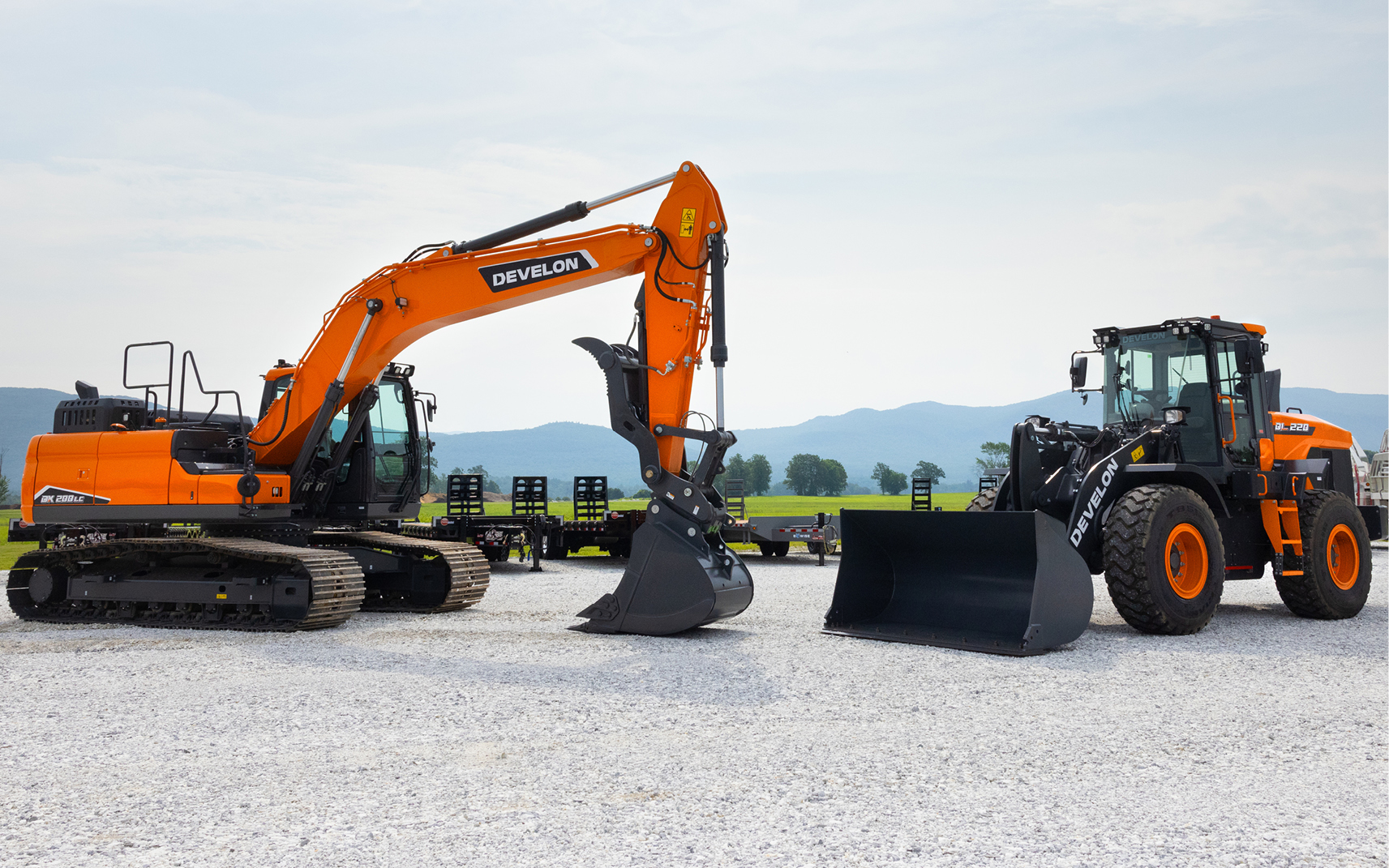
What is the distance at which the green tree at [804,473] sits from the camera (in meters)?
114

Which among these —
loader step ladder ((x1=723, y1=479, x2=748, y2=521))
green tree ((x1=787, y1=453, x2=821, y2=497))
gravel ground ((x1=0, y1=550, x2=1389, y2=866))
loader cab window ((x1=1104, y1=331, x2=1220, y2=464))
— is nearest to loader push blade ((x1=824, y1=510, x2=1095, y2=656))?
gravel ground ((x1=0, y1=550, x2=1389, y2=866))

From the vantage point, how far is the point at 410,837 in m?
3.85

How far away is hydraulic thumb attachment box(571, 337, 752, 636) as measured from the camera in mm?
8375

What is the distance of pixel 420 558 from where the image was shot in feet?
36.0

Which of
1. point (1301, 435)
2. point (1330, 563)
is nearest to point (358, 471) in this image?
point (1330, 563)

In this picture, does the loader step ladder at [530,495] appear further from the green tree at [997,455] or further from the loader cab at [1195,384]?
the loader cab at [1195,384]

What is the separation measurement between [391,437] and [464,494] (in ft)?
21.5

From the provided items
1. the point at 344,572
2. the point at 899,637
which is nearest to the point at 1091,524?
the point at 899,637

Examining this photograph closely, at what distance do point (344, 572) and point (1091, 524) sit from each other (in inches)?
265

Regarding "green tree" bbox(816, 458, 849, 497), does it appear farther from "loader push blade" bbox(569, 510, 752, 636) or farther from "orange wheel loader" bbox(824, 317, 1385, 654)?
"loader push blade" bbox(569, 510, 752, 636)

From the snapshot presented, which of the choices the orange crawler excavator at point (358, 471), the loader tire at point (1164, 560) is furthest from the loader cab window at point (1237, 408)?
the orange crawler excavator at point (358, 471)

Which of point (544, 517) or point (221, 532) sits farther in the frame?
point (544, 517)

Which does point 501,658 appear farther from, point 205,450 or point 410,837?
point 205,450

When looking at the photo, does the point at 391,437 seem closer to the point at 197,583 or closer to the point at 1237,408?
the point at 197,583
